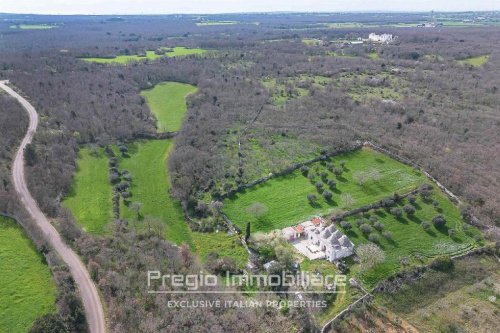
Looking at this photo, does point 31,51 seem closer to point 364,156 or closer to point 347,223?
point 364,156

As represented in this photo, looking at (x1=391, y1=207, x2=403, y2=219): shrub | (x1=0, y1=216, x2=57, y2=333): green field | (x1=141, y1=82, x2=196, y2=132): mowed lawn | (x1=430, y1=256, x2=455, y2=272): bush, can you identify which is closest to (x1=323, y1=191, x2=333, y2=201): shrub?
→ (x1=391, y1=207, x2=403, y2=219): shrub

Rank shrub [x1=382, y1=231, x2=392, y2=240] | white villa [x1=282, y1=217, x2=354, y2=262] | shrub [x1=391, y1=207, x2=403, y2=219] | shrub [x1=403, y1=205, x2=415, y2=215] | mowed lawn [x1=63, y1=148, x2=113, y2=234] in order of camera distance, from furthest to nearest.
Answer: mowed lawn [x1=63, y1=148, x2=113, y2=234] → shrub [x1=403, y1=205, x2=415, y2=215] → shrub [x1=391, y1=207, x2=403, y2=219] → shrub [x1=382, y1=231, x2=392, y2=240] → white villa [x1=282, y1=217, x2=354, y2=262]

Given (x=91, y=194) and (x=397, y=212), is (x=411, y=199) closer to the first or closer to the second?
(x=397, y=212)

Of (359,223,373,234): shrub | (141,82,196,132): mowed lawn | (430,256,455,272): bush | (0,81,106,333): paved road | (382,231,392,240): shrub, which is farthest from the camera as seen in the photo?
(141,82,196,132): mowed lawn

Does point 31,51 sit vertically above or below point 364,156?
above

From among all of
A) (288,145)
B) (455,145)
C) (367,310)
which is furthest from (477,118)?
(367,310)

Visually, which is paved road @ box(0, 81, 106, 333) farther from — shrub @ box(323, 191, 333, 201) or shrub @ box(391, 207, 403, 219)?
shrub @ box(391, 207, 403, 219)

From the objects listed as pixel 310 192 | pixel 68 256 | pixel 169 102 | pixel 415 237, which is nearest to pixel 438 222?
pixel 415 237
